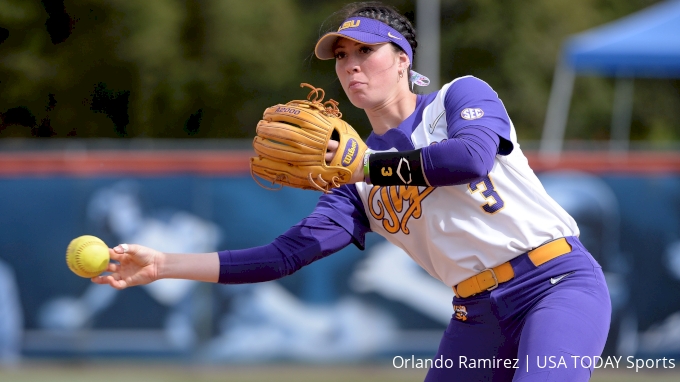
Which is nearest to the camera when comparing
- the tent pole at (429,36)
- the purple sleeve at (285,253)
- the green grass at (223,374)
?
the purple sleeve at (285,253)

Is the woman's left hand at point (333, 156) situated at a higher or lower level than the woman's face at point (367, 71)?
lower

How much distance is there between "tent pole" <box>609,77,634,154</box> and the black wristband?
28.8m

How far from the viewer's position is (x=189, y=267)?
10.9 feet

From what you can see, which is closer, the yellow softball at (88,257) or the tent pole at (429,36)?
the yellow softball at (88,257)

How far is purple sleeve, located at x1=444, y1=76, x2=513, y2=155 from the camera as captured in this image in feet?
10.0

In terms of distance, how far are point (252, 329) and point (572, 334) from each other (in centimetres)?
528

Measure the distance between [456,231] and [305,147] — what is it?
0.66 metres

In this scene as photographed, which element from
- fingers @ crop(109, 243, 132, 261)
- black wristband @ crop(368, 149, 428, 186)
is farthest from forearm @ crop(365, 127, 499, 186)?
fingers @ crop(109, 243, 132, 261)

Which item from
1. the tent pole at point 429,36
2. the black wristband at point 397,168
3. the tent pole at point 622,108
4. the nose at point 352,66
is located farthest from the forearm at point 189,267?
the tent pole at point 622,108

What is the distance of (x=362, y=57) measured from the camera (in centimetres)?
337

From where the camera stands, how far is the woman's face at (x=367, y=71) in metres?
3.35

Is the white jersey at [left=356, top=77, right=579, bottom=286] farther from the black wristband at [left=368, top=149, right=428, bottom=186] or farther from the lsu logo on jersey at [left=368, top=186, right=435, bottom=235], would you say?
the black wristband at [left=368, top=149, right=428, bottom=186]

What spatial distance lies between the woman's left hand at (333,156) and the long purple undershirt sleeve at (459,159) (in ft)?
0.83

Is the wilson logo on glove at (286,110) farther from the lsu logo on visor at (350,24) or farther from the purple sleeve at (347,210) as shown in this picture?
the purple sleeve at (347,210)
